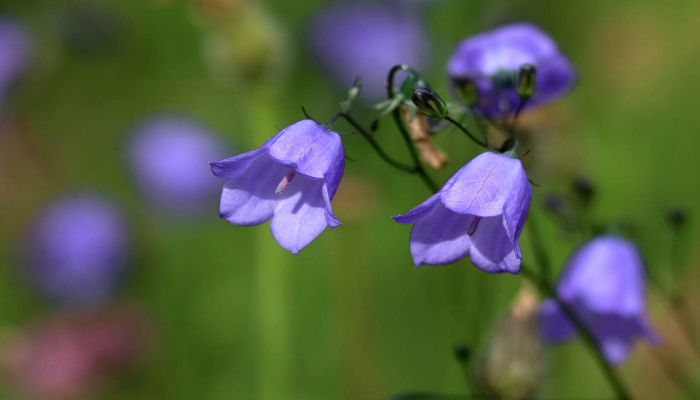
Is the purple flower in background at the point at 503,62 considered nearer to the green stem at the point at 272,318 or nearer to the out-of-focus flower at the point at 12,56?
the green stem at the point at 272,318

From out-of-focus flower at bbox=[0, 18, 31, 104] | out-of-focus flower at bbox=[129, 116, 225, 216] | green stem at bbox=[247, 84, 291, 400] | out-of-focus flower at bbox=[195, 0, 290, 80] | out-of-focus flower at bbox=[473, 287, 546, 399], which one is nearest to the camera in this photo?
out-of-focus flower at bbox=[473, 287, 546, 399]

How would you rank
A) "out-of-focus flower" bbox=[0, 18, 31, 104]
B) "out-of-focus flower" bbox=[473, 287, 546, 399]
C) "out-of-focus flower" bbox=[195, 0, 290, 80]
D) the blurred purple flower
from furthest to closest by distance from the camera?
1. the blurred purple flower
2. "out-of-focus flower" bbox=[0, 18, 31, 104]
3. "out-of-focus flower" bbox=[195, 0, 290, 80]
4. "out-of-focus flower" bbox=[473, 287, 546, 399]

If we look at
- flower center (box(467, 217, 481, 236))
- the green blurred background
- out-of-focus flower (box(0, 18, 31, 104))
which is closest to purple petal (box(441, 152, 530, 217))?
flower center (box(467, 217, 481, 236))

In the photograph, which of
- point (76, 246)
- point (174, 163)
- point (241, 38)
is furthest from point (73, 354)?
point (174, 163)

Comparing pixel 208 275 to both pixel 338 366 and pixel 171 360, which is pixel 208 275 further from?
pixel 338 366

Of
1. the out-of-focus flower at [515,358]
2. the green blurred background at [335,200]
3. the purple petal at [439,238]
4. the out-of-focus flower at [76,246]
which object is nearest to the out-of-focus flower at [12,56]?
the green blurred background at [335,200]

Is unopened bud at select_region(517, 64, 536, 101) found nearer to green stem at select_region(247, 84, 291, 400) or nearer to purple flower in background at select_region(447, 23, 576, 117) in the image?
purple flower in background at select_region(447, 23, 576, 117)

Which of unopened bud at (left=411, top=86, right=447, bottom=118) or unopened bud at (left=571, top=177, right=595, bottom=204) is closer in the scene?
unopened bud at (left=411, top=86, right=447, bottom=118)
